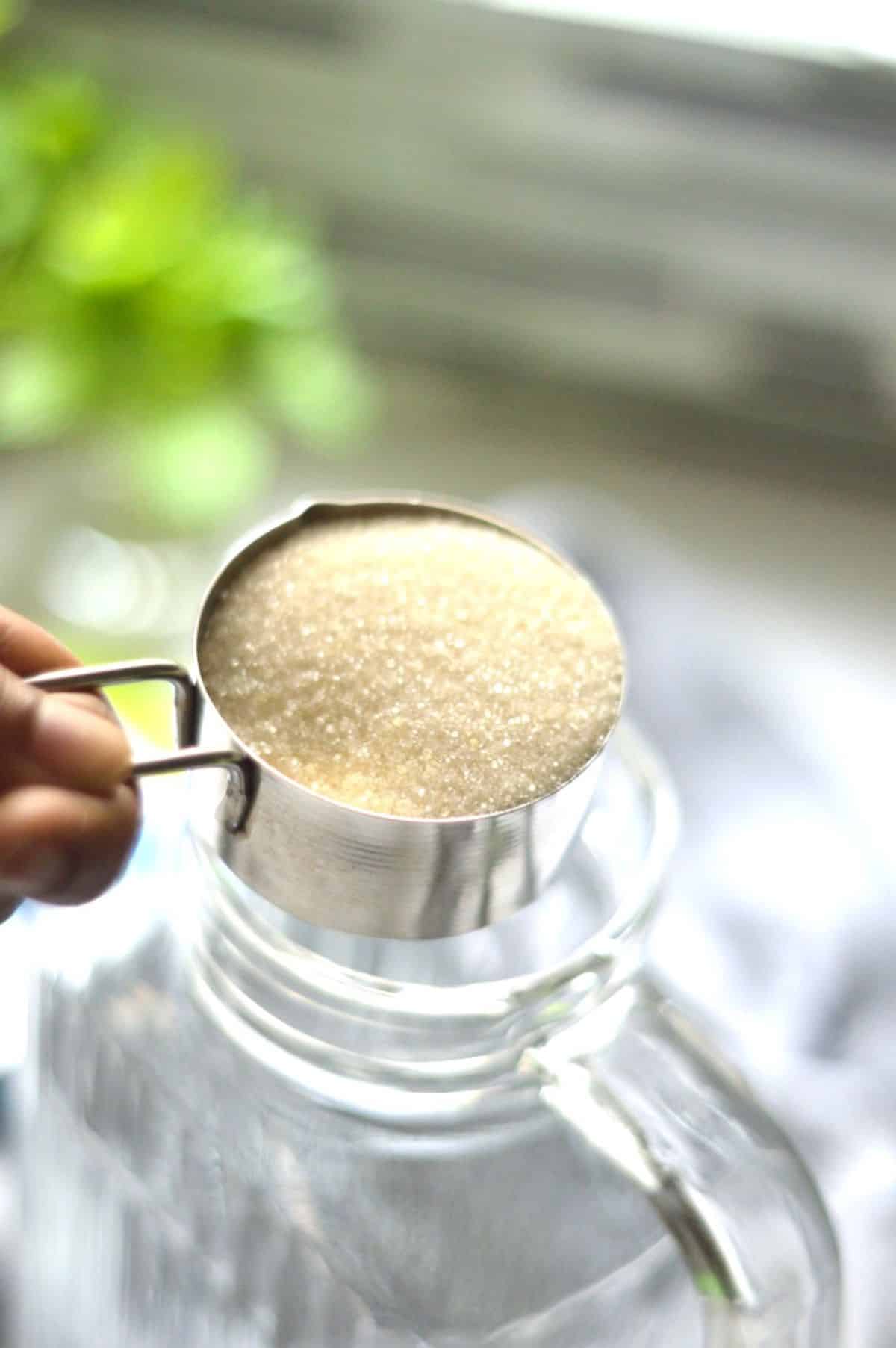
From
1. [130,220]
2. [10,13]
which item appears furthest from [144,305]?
[10,13]

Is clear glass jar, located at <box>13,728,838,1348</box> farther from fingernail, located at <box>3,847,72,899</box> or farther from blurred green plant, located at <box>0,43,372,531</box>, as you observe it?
blurred green plant, located at <box>0,43,372,531</box>

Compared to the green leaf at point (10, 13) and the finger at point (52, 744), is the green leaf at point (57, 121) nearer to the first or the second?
the green leaf at point (10, 13)

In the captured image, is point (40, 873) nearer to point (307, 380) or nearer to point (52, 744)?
point (52, 744)

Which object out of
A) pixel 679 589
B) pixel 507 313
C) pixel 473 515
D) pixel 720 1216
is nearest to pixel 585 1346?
pixel 720 1216

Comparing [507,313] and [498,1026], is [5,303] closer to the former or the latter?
[507,313]

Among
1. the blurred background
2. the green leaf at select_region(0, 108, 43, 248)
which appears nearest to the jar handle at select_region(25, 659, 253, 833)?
the blurred background

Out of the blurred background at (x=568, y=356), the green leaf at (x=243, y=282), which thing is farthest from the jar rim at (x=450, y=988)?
the green leaf at (x=243, y=282)
